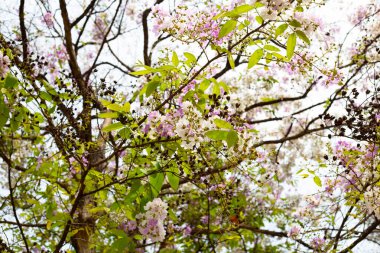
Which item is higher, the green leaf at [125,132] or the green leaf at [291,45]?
the green leaf at [291,45]

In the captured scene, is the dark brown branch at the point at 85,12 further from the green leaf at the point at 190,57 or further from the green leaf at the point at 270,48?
the green leaf at the point at 270,48

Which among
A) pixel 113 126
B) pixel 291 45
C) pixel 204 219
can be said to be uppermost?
pixel 204 219

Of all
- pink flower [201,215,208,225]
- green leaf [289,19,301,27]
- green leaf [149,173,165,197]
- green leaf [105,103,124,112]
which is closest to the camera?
green leaf [289,19,301,27]

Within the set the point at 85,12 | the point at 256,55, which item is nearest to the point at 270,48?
the point at 256,55

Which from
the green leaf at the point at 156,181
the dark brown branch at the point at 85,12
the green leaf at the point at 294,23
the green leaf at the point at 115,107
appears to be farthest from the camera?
the dark brown branch at the point at 85,12

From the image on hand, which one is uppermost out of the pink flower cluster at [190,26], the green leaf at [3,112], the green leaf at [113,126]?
the pink flower cluster at [190,26]

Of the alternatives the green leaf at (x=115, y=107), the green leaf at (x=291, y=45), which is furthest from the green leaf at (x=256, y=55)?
the green leaf at (x=115, y=107)

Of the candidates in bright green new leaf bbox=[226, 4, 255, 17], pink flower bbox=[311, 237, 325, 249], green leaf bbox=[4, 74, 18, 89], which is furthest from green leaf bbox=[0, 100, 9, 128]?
pink flower bbox=[311, 237, 325, 249]

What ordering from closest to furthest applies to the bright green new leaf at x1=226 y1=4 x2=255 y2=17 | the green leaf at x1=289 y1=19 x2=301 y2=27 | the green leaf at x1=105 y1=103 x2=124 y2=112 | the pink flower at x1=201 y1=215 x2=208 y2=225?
1. the bright green new leaf at x1=226 y1=4 x2=255 y2=17
2. the green leaf at x1=289 y1=19 x2=301 y2=27
3. the green leaf at x1=105 y1=103 x2=124 y2=112
4. the pink flower at x1=201 y1=215 x2=208 y2=225

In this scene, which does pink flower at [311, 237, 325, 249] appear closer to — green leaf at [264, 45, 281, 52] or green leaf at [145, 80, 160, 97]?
green leaf at [264, 45, 281, 52]

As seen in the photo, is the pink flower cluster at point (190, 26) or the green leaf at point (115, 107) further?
the pink flower cluster at point (190, 26)

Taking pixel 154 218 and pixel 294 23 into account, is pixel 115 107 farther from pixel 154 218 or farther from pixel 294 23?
pixel 294 23

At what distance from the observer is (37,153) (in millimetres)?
3574

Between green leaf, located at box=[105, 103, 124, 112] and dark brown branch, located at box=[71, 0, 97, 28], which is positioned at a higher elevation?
dark brown branch, located at box=[71, 0, 97, 28]
